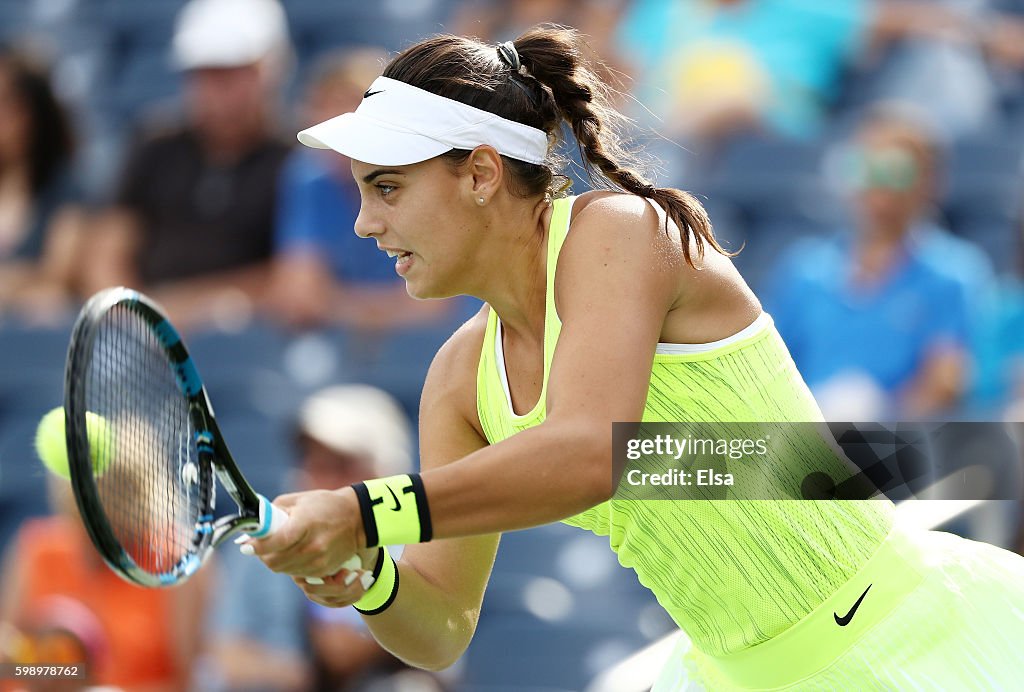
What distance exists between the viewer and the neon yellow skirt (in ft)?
7.58

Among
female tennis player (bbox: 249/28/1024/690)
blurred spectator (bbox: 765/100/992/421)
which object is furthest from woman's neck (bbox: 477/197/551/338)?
blurred spectator (bbox: 765/100/992/421)

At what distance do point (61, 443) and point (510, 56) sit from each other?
94 cm

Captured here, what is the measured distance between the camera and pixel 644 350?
6.87 ft

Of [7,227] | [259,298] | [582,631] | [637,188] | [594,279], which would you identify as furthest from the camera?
[7,227]

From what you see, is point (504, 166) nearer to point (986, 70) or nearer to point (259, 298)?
point (259, 298)

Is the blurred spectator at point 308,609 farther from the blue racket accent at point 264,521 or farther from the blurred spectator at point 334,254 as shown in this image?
the blue racket accent at point 264,521

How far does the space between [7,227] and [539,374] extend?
14.4 feet

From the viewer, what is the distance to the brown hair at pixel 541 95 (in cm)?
229

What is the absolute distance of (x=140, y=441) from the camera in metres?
2.44

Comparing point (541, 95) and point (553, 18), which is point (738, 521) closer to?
point (541, 95)

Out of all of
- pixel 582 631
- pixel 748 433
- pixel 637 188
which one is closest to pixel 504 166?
pixel 637 188

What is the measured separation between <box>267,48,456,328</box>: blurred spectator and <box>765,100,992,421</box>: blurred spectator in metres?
1.38

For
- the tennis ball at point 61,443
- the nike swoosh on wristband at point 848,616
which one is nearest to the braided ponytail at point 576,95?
the nike swoosh on wristband at point 848,616

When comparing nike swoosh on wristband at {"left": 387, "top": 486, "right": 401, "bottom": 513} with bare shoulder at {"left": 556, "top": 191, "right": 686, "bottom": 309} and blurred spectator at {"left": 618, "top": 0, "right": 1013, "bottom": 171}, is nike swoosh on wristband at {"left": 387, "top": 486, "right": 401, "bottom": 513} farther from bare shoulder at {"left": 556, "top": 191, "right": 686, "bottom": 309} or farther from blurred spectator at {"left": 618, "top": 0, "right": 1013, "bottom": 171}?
blurred spectator at {"left": 618, "top": 0, "right": 1013, "bottom": 171}
